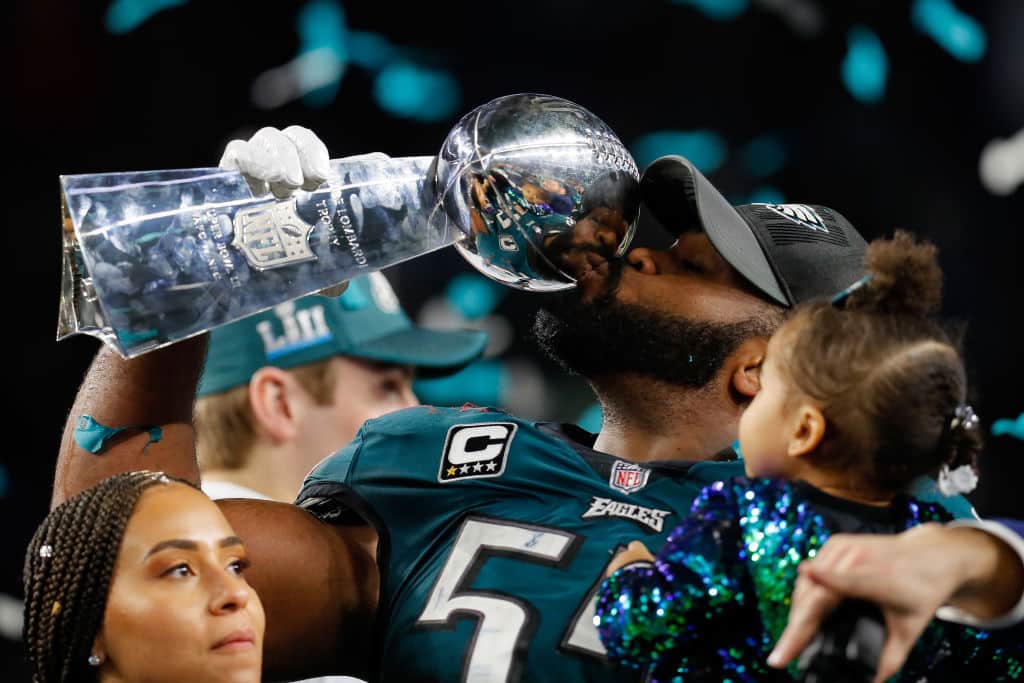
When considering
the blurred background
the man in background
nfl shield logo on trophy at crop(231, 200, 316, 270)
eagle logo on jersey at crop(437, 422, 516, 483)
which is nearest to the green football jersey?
eagle logo on jersey at crop(437, 422, 516, 483)

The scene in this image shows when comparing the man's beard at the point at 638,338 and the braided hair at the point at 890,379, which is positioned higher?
the braided hair at the point at 890,379

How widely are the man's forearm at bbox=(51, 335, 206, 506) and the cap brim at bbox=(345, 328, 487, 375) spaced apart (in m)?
1.19

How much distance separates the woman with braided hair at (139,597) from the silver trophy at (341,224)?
169 millimetres

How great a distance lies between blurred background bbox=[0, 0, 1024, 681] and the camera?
8.91ft

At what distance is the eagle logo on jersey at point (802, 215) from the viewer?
1848mm

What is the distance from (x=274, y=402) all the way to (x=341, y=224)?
1.28 metres

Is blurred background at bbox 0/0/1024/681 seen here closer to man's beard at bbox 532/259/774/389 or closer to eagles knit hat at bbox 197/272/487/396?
eagles knit hat at bbox 197/272/487/396

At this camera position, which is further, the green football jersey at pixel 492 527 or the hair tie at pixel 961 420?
the green football jersey at pixel 492 527

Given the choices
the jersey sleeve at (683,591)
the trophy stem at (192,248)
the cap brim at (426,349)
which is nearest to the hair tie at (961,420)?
the jersey sleeve at (683,591)

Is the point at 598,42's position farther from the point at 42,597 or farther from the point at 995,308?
the point at 42,597

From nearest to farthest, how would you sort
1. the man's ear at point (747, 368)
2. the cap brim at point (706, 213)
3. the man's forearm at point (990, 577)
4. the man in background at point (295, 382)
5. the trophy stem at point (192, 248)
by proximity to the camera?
the man's forearm at point (990, 577) → the trophy stem at point (192, 248) → the cap brim at point (706, 213) → the man's ear at point (747, 368) → the man in background at point (295, 382)

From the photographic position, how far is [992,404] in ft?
8.75

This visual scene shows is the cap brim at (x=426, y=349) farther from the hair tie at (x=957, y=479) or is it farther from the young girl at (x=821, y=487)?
the hair tie at (x=957, y=479)

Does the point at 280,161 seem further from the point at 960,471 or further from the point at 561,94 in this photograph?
the point at 561,94
